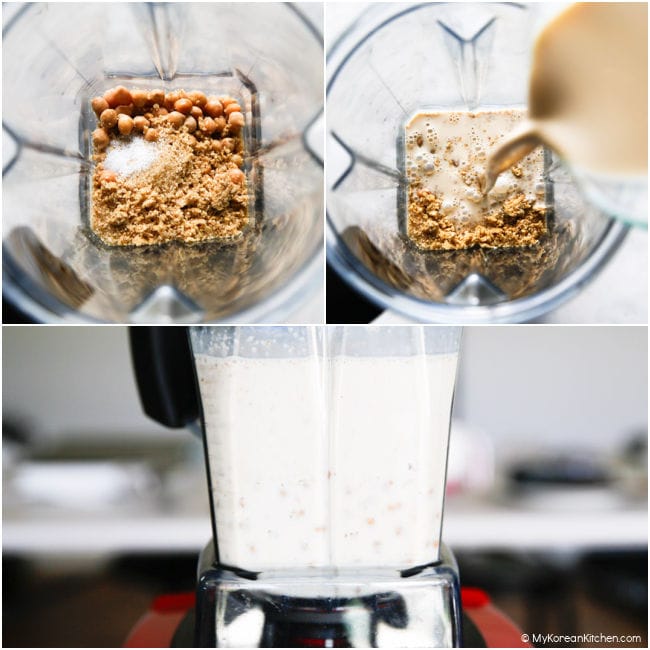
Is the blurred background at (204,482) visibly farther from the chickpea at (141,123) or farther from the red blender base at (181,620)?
the chickpea at (141,123)

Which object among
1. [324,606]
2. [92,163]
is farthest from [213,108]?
[324,606]

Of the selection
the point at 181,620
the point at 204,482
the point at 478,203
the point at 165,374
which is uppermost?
the point at 478,203

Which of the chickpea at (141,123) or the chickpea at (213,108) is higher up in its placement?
the chickpea at (213,108)

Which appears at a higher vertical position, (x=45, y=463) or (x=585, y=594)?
(x=45, y=463)

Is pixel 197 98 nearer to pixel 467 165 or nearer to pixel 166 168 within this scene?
pixel 166 168

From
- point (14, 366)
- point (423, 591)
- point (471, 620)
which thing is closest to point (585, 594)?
point (471, 620)

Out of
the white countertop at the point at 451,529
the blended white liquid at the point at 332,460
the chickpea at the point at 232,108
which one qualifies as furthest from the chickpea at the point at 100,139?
the white countertop at the point at 451,529

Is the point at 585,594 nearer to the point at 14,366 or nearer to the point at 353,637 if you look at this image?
the point at 353,637

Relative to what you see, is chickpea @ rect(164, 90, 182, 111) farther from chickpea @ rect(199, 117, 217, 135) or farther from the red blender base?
the red blender base
